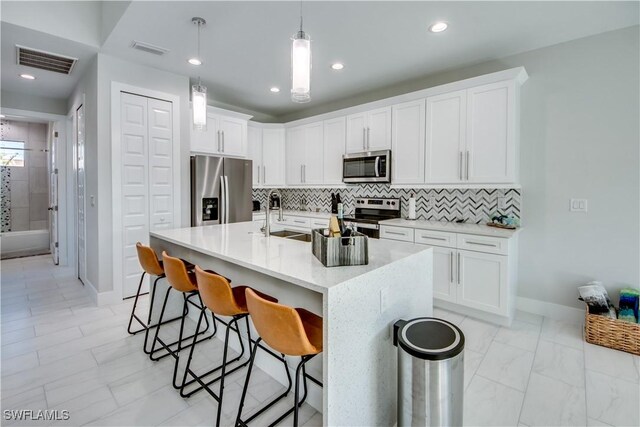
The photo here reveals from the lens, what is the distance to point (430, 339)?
145 centimetres

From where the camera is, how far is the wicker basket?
95.0 inches

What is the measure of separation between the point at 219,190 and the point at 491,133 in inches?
133

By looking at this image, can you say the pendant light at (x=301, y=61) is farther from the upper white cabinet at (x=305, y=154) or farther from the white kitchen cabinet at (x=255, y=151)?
the white kitchen cabinet at (x=255, y=151)

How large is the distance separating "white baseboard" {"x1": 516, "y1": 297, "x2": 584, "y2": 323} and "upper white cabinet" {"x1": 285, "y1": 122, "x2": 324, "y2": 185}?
3107 millimetres

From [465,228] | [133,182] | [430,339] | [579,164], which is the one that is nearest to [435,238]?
[465,228]

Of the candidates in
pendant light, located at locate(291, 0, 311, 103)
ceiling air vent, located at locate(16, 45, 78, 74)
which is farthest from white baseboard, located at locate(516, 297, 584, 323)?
ceiling air vent, located at locate(16, 45, 78, 74)

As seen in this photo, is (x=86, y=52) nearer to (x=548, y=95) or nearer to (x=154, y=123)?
(x=154, y=123)

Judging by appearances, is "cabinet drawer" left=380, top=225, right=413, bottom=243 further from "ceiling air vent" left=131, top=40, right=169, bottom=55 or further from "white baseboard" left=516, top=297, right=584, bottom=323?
"ceiling air vent" left=131, top=40, right=169, bottom=55

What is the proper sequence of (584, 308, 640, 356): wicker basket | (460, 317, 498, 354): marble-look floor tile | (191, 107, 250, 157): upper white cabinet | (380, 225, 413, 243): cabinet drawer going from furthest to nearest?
1. (191, 107, 250, 157): upper white cabinet
2. (380, 225, 413, 243): cabinet drawer
3. (460, 317, 498, 354): marble-look floor tile
4. (584, 308, 640, 356): wicker basket

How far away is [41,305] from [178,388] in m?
2.67

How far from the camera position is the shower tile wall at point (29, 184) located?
6414 mm

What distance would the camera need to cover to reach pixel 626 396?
6.31ft

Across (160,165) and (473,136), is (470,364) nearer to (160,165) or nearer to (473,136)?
(473,136)

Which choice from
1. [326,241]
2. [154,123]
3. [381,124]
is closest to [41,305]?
[154,123]
